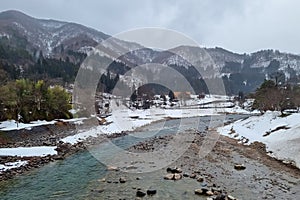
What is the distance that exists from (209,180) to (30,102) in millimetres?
42207

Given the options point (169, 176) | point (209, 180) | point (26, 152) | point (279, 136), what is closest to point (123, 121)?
point (26, 152)

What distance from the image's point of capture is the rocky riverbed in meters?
14.9

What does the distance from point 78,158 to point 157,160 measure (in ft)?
23.1

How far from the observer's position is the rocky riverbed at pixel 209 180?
48.8 feet

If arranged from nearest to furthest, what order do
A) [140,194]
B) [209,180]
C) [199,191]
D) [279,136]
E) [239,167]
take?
[140,194] → [199,191] → [209,180] → [239,167] → [279,136]

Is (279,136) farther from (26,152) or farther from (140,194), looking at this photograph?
(26,152)

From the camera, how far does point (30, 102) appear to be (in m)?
51.3

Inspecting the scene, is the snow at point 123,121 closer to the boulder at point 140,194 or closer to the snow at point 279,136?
the snow at point 279,136

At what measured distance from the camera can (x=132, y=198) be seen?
1444 cm

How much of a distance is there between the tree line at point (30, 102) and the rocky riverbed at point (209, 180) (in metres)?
30.6

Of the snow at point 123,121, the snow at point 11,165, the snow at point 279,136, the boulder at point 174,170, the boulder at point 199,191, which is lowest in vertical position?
the snow at point 123,121

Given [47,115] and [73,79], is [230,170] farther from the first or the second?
[73,79]

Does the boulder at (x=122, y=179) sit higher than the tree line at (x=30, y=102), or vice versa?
the tree line at (x=30, y=102)

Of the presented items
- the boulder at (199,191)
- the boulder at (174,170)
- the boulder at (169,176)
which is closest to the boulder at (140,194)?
the boulder at (199,191)
